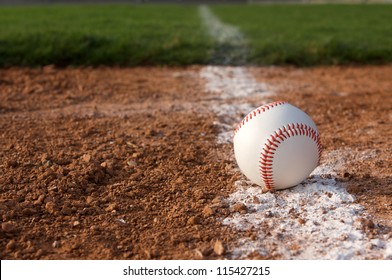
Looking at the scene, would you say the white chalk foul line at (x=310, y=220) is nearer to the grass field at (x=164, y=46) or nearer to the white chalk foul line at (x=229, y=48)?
the white chalk foul line at (x=229, y=48)

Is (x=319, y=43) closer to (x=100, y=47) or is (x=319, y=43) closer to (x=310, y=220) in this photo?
(x=100, y=47)

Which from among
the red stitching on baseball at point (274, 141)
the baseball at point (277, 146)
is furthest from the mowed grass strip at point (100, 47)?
the red stitching on baseball at point (274, 141)

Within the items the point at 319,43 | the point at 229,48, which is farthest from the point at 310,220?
the point at 319,43

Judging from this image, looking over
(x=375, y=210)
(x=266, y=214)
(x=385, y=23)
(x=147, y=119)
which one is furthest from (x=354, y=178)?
(x=385, y=23)

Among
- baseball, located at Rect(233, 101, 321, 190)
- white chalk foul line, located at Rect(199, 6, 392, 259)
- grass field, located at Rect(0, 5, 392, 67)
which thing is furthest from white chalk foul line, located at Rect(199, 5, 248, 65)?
baseball, located at Rect(233, 101, 321, 190)

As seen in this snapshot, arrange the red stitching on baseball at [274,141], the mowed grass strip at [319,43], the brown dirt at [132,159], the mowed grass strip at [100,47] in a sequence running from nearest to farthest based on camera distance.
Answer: the brown dirt at [132,159]
the red stitching on baseball at [274,141]
the mowed grass strip at [100,47]
the mowed grass strip at [319,43]

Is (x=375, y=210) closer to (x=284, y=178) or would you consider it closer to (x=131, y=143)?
(x=284, y=178)
